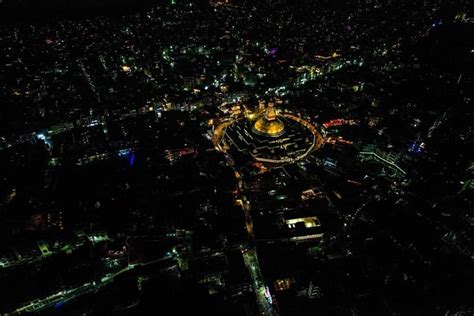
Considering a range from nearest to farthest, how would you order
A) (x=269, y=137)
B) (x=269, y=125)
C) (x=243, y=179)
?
1. (x=243, y=179)
2. (x=269, y=137)
3. (x=269, y=125)

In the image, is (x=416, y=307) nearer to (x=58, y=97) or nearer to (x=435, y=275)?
(x=435, y=275)

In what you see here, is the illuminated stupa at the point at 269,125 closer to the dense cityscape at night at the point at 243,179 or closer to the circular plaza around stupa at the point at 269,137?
the circular plaza around stupa at the point at 269,137

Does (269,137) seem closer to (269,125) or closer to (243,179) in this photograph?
(269,125)

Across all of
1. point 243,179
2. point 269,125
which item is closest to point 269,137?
point 269,125

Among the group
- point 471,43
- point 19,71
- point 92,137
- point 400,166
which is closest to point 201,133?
point 92,137

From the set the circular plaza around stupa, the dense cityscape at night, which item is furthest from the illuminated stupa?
the dense cityscape at night
